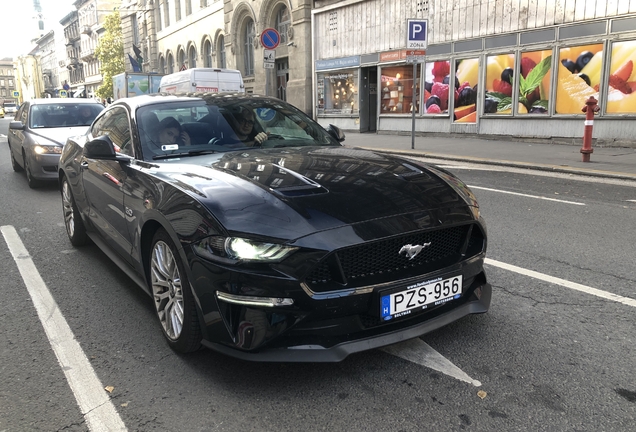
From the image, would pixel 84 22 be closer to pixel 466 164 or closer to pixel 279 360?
pixel 466 164

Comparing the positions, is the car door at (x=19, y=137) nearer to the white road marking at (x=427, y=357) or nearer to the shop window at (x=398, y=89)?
the white road marking at (x=427, y=357)

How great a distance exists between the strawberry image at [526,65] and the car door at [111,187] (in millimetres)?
12971

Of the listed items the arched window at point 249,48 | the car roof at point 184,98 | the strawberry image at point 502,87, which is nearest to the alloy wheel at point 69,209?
the car roof at point 184,98

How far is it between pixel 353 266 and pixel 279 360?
58 centimetres

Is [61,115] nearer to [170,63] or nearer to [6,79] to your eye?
[170,63]

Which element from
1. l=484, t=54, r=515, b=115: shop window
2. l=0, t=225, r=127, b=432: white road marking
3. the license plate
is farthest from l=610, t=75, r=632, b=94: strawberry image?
l=0, t=225, r=127, b=432: white road marking

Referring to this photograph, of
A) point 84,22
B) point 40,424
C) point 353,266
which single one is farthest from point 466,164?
point 84,22

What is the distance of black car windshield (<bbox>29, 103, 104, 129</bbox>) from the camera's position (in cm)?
1019

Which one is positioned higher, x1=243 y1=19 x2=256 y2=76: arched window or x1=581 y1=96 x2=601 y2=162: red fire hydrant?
x1=243 y1=19 x2=256 y2=76: arched window

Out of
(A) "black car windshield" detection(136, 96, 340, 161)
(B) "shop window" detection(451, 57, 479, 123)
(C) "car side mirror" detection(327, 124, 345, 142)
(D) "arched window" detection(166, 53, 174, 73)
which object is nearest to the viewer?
(A) "black car windshield" detection(136, 96, 340, 161)

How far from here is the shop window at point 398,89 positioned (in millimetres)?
18625

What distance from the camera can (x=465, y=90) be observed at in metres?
16.6

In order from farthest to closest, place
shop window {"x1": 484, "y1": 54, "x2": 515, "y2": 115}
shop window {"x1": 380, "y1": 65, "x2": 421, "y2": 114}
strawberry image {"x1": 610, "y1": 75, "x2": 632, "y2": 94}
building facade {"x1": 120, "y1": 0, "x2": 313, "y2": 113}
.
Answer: building facade {"x1": 120, "y1": 0, "x2": 313, "y2": 113}, shop window {"x1": 380, "y1": 65, "x2": 421, "y2": 114}, shop window {"x1": 484, "y1": 54, "x2": 515, "y2": 115}, strawberry image {"x1": 610, "y1": 75, "x2": 632, "y2": 94}

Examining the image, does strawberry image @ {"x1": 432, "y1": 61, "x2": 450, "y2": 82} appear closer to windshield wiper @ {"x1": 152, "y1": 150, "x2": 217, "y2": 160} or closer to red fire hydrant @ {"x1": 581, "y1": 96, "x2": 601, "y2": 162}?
red fire hydrant @ {"x1": 581, "y1": 96, "x2": 601, "y2": 162}
